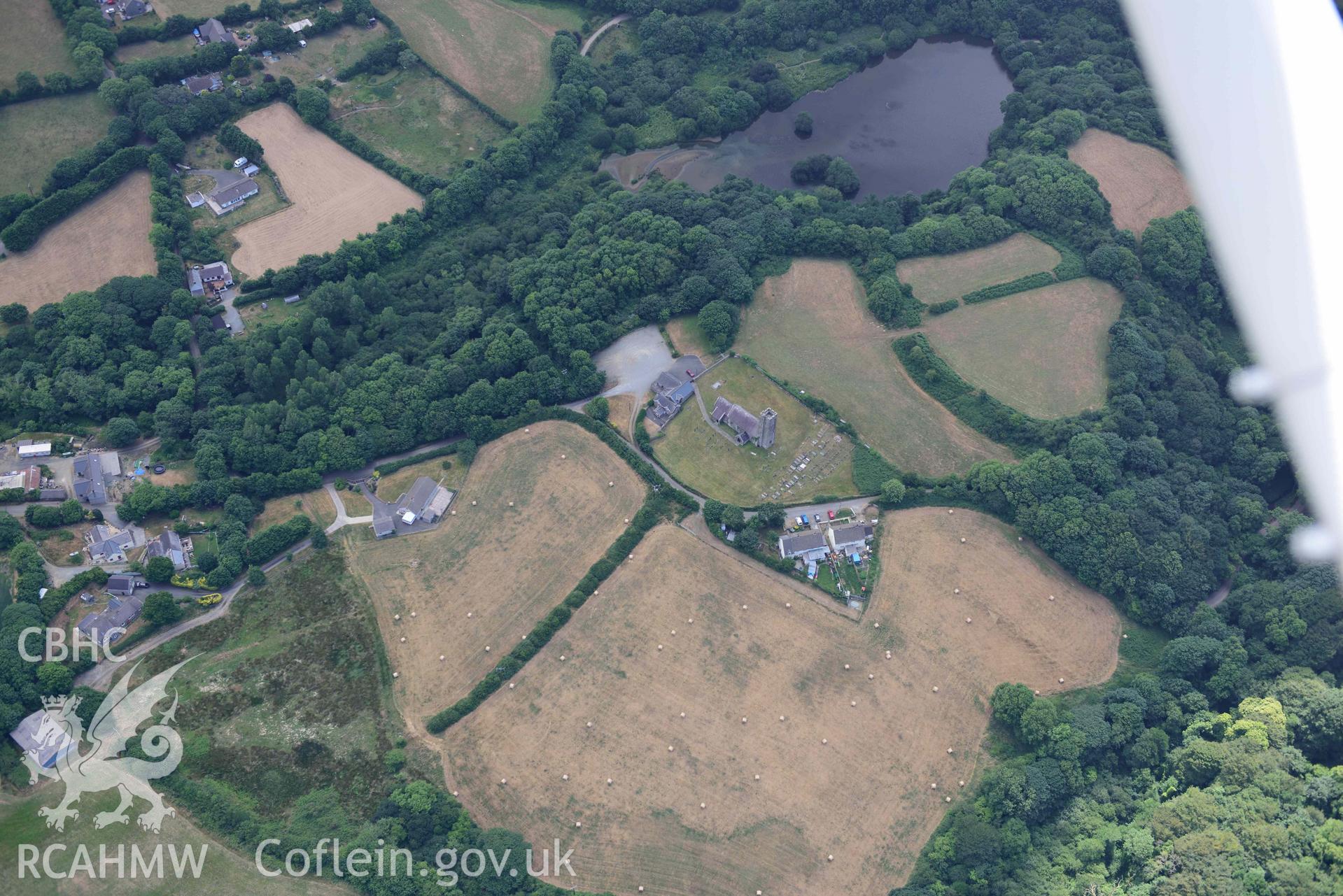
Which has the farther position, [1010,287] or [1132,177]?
[1132,177]

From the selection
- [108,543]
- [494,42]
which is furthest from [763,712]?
[494,42]

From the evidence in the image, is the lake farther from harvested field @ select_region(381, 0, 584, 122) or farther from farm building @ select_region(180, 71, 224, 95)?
farm building @ select_region(180, 71, 224, 95)

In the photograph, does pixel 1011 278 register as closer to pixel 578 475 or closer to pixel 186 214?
pixel 578 475

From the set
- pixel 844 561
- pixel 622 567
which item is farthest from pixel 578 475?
pixel 844 561

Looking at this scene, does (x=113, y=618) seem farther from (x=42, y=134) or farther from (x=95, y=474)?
(x=42, y=134)

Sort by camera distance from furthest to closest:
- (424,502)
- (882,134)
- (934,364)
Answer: (882,134) → (934,364) → (424,502)

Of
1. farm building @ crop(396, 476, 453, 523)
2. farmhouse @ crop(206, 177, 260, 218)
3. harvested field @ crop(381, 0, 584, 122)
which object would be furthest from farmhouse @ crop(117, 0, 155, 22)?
farm building @ crop(396, 476, 453, 523)
